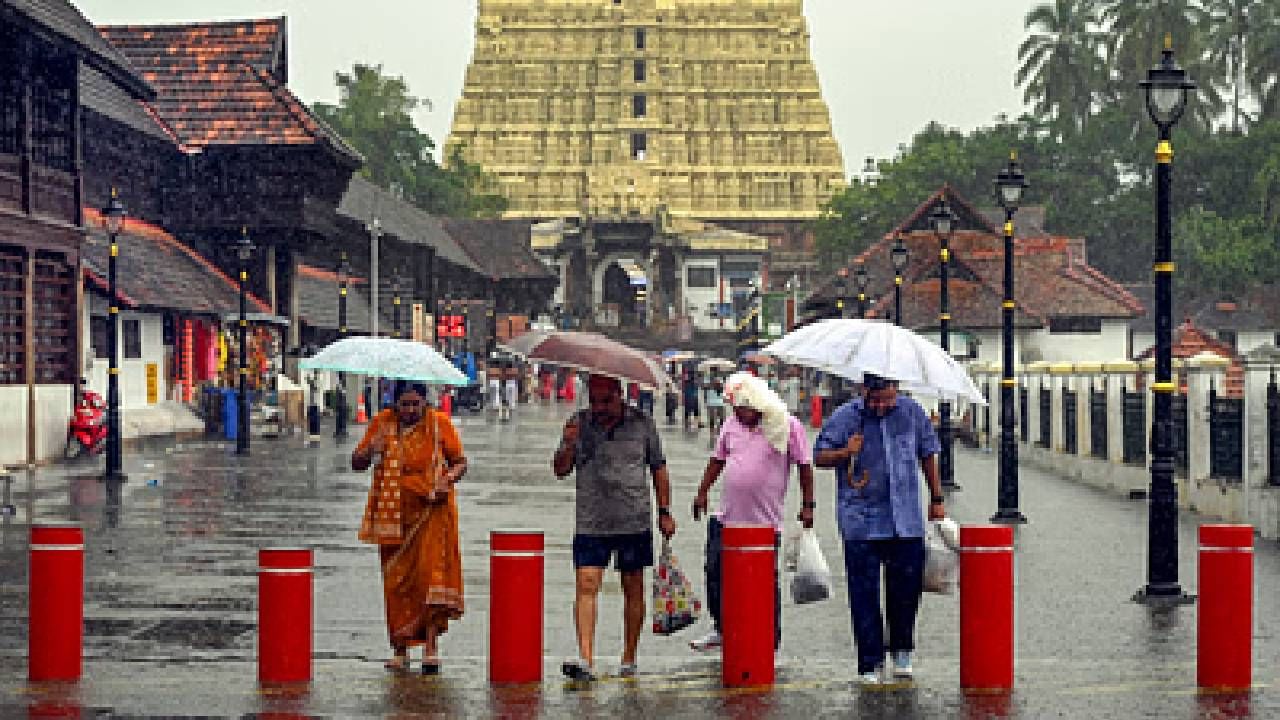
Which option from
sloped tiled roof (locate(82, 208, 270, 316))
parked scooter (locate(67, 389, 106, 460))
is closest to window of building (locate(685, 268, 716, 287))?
sloped tiled roof (locate(82, 208, 270, 316))

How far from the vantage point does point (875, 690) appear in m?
11.0

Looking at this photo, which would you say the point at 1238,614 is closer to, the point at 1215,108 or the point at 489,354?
the point at 489,354

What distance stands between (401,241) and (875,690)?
202 feet

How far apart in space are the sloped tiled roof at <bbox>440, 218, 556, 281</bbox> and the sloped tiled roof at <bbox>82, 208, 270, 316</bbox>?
163 ft

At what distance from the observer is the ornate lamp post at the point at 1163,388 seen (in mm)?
15922

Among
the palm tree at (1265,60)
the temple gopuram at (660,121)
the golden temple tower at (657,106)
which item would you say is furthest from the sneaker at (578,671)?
the golden temple tower at (657,106)

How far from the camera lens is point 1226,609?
1102 cm

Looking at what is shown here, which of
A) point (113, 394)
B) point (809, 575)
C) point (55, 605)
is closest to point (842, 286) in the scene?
point (113, 394)

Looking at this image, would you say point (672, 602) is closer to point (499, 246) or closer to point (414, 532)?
point (414, 532)

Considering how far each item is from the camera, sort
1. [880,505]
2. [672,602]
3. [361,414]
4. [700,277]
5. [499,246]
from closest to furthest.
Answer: [880,505]
[672,602]
[361,414]
[499,246]
[700,277]

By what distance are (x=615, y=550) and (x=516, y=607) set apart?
0.86 meters

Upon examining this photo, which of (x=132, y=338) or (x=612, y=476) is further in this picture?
(x=132, y=338)

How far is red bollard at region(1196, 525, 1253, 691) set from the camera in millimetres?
11023

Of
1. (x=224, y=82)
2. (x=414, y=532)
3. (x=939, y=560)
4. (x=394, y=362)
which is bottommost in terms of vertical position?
(x=939, y=560)
